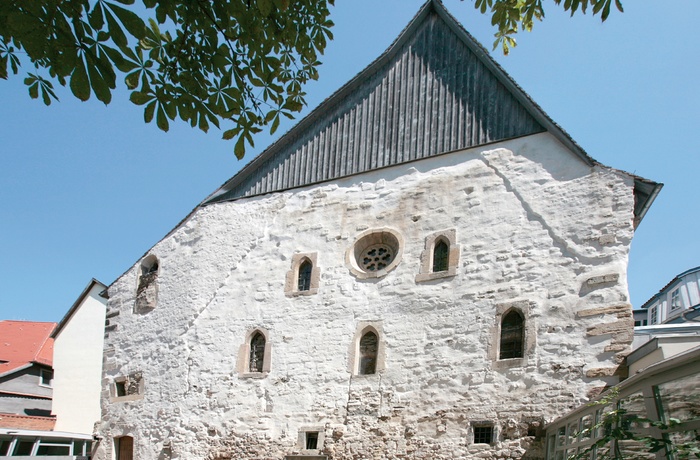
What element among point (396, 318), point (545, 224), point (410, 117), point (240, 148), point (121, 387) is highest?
point (410, 117)

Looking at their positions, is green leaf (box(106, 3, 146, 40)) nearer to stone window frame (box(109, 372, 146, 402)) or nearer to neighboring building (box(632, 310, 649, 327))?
stone window frame (box(109, 372, 146, 402))

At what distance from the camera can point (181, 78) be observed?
4.59m

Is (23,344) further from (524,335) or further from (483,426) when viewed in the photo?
(524,335)

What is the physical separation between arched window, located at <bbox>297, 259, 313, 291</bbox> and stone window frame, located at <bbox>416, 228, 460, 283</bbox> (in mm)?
2318

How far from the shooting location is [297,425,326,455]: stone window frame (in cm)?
1077

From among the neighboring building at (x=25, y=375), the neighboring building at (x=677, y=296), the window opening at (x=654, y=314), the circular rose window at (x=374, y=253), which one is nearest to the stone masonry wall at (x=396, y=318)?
the circular rose window at (x=374, y=253)

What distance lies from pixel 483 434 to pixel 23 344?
18.9 m

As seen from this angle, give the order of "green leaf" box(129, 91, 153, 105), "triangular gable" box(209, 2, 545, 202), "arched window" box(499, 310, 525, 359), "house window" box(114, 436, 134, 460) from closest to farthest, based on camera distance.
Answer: "green leaf" box(129, 91, 153, 105) → "arched window" box(499, 310, 525, 359) → "triangular gable" box(209, 2, 545, 202) → "house window" box(114, 436, 134, 460)

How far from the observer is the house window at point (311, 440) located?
10867 mm

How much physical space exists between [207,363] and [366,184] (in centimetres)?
467

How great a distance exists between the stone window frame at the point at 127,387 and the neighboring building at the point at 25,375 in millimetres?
6413

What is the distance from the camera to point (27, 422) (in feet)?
61.8

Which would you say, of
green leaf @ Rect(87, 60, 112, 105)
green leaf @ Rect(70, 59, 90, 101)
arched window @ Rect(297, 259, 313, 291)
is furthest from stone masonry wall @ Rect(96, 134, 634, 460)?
green leaf @ Rect(70, 59, 90, 101)

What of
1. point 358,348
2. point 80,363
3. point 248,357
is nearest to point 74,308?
point 80,363
